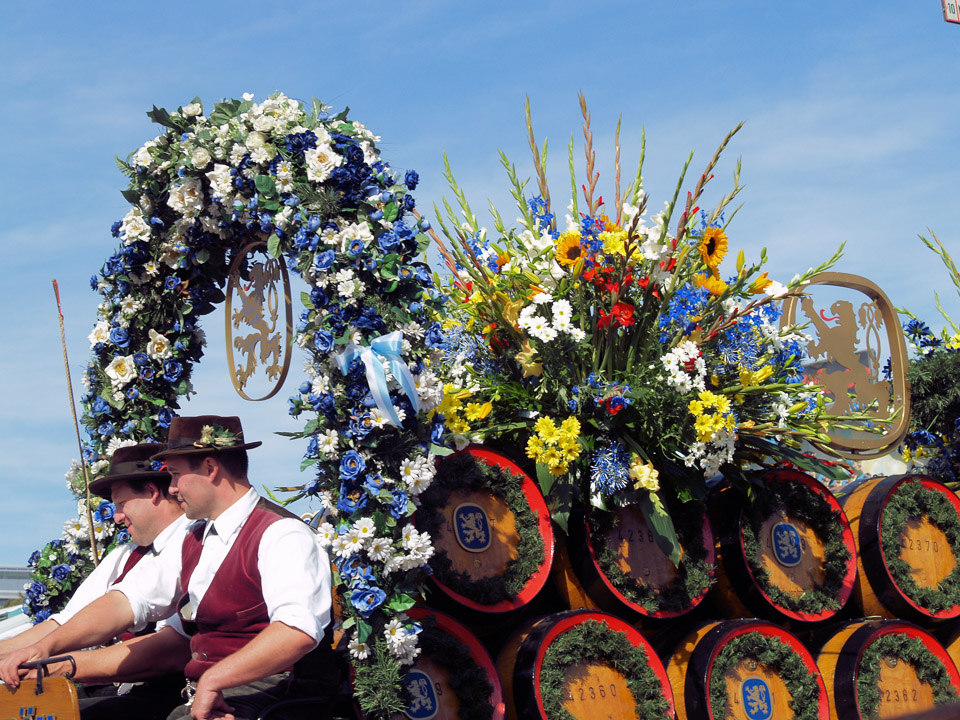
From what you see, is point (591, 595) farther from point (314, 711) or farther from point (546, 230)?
point (546, 230)

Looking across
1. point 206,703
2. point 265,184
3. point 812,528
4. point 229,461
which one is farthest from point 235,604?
point 812,528

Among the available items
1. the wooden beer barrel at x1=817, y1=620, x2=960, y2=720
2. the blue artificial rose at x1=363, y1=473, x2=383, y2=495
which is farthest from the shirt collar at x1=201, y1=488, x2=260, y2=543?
the wooden beer barrel at x1=817, y1=620, x2=960, y2=720

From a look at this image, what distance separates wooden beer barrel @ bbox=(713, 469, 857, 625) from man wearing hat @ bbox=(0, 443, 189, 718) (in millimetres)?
2739

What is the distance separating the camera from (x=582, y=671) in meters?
4.28

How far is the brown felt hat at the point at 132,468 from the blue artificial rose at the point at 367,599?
1.30 m

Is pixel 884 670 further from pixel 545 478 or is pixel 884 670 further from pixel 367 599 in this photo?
pixel 367 599

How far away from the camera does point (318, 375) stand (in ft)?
13.2

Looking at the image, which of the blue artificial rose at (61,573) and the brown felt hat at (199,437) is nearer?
the brown felt hat at (199,437)

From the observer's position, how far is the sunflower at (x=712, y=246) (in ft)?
16.0

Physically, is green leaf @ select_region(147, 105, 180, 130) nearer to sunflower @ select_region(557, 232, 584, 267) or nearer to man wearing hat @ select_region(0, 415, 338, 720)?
man wearing hat @ select_region(0, 415, 338, 720)

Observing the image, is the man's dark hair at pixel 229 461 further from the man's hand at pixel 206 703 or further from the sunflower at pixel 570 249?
the sunflower at pixel 570 249

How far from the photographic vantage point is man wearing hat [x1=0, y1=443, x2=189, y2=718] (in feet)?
14.1

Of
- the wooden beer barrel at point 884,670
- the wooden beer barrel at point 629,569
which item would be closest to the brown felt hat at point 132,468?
the wooden beer barrel at point 629,569

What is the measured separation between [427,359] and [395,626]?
1.08 m
